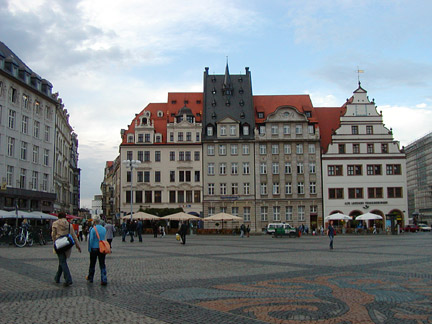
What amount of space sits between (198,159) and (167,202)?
23.3 ft

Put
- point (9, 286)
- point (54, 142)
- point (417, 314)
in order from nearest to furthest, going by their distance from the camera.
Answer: point (417, 314), point (9, 286), point (54, 142)

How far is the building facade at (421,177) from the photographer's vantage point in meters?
126

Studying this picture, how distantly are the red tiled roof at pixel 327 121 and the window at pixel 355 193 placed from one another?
628cm

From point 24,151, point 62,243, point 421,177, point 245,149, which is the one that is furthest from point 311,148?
point 421,177

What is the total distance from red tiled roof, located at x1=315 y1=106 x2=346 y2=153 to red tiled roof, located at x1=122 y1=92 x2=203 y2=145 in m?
17.4

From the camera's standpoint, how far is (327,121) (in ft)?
231

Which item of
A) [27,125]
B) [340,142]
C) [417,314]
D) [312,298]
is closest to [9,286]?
[312,298]

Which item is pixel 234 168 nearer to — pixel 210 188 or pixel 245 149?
pixel 245 149

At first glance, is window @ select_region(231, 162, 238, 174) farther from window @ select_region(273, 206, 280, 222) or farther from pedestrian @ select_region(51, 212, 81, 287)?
pedestrian @ select_region(51, 212, 81, 287)

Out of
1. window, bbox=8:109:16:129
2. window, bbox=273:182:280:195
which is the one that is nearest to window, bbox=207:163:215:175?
window, bbox=273:182:280:195

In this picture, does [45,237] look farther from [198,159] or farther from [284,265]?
[198,159]

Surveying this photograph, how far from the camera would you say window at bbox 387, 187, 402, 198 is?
212 feet

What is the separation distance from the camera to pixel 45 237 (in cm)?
3139

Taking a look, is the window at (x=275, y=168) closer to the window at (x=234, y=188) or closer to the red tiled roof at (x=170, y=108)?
the window at (x=234, y=188)
